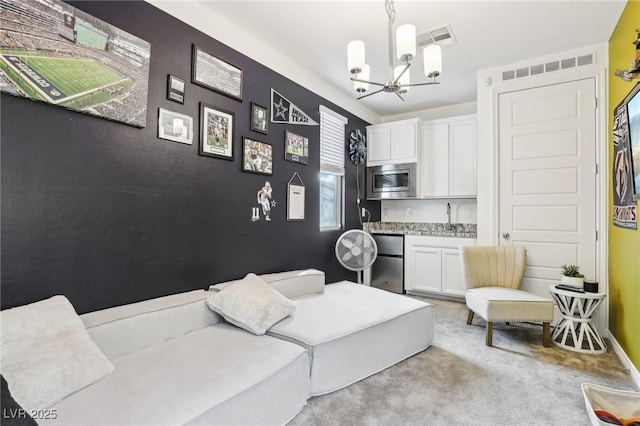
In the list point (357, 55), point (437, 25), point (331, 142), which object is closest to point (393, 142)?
point (331, 142)

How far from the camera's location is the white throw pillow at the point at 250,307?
6.65 feet

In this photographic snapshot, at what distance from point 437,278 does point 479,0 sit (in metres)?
3.03

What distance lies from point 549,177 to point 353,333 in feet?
8.67

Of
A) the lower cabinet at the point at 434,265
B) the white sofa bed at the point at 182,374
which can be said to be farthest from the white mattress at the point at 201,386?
the lower cabinet at the point at 434,265

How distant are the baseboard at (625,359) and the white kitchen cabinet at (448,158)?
2028mm

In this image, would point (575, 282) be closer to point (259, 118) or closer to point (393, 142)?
point (393, 142)

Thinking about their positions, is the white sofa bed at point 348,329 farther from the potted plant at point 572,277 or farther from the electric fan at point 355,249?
the potted plant at point 572,277

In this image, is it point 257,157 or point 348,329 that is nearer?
point 348,329

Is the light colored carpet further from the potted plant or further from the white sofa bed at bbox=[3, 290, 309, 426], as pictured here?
the potted plant

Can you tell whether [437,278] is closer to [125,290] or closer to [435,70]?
[435,70]

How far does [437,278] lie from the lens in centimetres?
418

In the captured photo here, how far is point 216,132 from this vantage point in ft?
8.43

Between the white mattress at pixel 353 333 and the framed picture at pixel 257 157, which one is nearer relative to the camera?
the white mattress at pixel 353 333

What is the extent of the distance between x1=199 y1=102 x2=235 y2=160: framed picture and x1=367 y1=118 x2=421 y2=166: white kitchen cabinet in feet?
8.28
